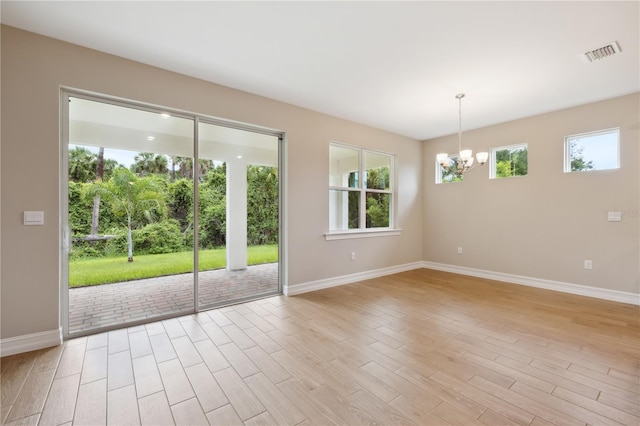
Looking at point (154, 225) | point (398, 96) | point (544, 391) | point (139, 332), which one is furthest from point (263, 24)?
point (544, 391)

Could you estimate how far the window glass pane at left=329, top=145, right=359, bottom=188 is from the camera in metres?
4.69

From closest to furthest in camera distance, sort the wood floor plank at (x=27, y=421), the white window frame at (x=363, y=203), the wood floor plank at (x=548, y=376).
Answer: the wood floor plank at (x=27, y=421), the wood floor plank at (x=548, y=376), the white window frame at (x=363, y=203)

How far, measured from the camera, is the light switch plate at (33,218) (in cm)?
241

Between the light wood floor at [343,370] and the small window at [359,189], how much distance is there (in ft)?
6.22

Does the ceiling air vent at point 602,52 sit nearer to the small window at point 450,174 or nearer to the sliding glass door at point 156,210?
the small window at point 450,174

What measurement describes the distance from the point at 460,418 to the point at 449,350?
0.87 metres

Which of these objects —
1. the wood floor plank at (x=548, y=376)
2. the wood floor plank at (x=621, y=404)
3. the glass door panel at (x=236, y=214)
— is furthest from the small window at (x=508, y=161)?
the glass door panel at (x=236, y=214)

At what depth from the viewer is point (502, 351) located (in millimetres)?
2393

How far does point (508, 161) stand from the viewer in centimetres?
487

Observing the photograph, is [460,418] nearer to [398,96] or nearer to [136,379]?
[136,379]

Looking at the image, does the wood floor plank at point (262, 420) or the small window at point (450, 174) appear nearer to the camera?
the wood floor plank at point (262, 420)

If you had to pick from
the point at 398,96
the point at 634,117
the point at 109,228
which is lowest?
the point at 109,228

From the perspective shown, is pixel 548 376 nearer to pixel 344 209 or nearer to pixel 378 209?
pixel 344 209

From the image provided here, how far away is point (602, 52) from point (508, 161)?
2374mm
